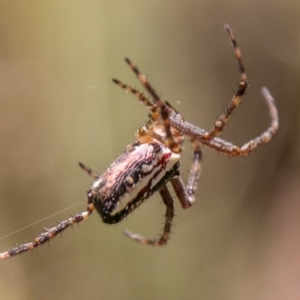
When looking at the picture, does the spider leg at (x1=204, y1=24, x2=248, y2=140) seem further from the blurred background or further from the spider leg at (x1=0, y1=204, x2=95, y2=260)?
the blurred background

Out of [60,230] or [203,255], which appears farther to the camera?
[203,255]

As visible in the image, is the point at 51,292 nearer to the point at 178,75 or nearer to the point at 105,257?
the point at 105,257

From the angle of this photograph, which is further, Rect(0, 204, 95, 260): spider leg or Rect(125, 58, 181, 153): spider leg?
Rect(0, 204, 95, 260): spider leg

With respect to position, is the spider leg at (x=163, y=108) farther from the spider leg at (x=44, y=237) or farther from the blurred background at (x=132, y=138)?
the blurred background at (x=132, y=138)

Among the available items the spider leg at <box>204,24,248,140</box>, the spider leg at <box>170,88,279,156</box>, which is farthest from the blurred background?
the spider leg at <box>204,24,248,140</box>

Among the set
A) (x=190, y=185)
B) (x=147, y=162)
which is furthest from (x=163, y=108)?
(x=190, y=185)

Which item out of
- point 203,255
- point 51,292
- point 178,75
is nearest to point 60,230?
point 51,292
